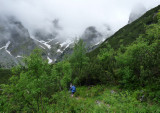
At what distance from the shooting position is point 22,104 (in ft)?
23.1

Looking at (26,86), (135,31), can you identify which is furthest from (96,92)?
(135,31)

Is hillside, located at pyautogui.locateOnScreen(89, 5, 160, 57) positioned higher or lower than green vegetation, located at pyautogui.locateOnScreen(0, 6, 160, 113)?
higher

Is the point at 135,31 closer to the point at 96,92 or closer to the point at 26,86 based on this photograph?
the point at 96,92

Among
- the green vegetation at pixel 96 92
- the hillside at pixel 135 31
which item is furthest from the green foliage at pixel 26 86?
the hillside at pixel 135 31

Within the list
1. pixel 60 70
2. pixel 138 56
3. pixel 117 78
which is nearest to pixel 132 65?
pixel 138 56

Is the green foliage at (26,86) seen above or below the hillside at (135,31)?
below

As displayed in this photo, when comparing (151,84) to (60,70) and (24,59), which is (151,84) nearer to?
(60,70)

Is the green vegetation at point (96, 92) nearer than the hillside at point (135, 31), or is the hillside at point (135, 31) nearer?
the green vegetation at point (96, 92)

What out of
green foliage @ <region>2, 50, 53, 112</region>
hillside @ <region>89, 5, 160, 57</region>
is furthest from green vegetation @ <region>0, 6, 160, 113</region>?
hillside @ <region>89, 5, 160, 57</region>

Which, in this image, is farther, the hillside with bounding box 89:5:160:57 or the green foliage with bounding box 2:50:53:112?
the hillside with bounding box 89:5:160:57

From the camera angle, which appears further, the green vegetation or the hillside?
the hillside

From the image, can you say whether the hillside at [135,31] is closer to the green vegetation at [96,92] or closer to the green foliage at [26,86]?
the green vegetation at [96,92]

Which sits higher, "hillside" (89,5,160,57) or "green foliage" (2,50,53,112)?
"hillside" (89,5,160,57)

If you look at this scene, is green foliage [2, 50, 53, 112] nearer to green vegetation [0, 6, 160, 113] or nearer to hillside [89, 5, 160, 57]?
green vegetation [0, 6, 160, 113]
